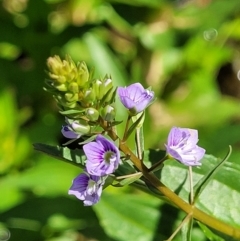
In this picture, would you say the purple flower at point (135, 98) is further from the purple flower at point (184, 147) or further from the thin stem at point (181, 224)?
the thin stem at point (181, 224)

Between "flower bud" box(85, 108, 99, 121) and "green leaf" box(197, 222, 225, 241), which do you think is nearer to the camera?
"flower bud" box(85, 108, 99, 121)

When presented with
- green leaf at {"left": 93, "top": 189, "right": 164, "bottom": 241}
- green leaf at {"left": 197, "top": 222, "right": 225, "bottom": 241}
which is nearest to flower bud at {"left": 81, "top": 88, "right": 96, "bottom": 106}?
green leaf at {"left": 197, "top": 222, "right": 225, "bottom": 241}

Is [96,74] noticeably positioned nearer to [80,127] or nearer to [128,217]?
[128,217]

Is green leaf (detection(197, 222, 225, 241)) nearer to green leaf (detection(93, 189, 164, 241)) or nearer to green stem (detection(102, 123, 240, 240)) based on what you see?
green stem (detection(102, 123, 240, 240))

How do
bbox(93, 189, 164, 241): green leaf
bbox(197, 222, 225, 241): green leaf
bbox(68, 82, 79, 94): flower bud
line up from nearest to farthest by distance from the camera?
1. bbox(68, 82, 79, 94): flower bud
2. bbox(197, 222, 225, 241): green leaf
3. bbox(93, 189, 164, 241): green leaf

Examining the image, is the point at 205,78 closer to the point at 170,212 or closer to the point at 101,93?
the point at 170,212

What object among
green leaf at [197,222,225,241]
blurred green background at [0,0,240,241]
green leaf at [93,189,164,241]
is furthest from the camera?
blurred green background at [0,0,240,241]

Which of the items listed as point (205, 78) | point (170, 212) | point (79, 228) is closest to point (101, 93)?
point (170, 212)
